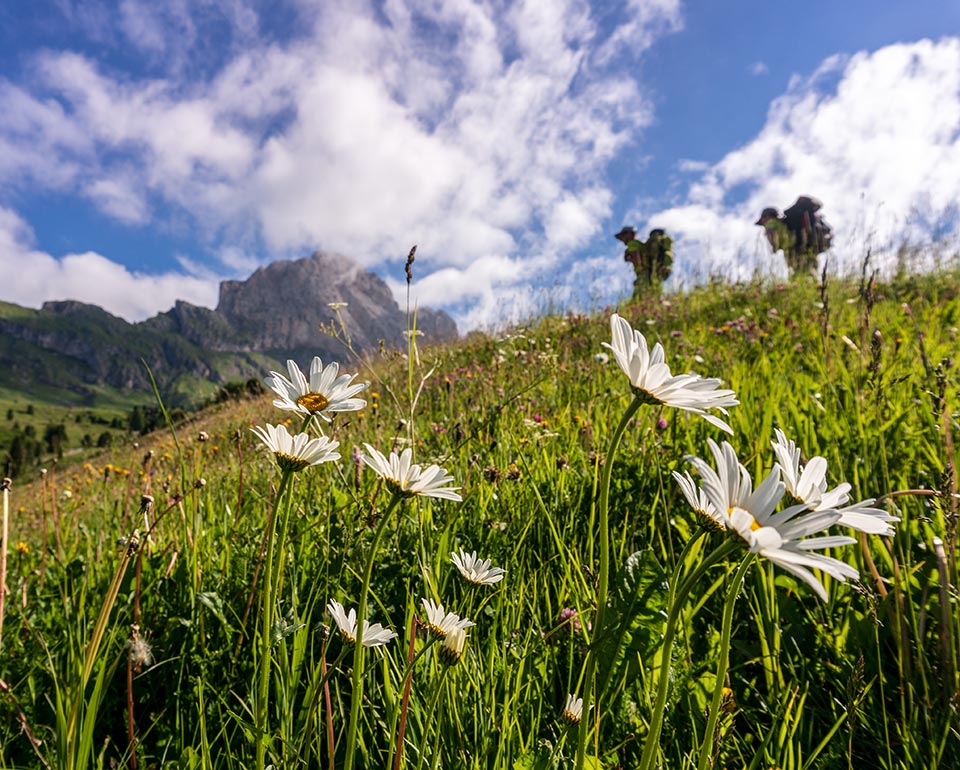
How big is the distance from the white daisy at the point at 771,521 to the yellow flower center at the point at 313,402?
0.64 metres

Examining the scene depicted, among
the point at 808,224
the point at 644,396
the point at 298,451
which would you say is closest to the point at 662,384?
the point at 644,396

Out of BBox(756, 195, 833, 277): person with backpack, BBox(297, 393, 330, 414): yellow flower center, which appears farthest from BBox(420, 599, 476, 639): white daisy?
BBox(756, 195, 833, 277): person with backpack

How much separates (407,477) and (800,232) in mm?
11423

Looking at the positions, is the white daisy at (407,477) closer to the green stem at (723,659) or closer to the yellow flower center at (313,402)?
the yellow flower center at (313,402)

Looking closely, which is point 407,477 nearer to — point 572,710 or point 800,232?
point 572,710

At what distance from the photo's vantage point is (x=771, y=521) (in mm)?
617

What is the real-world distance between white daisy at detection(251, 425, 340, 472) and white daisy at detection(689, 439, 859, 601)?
20.2 inches

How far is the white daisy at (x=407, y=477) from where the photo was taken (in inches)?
33.9

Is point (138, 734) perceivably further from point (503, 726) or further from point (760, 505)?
point (760, 505)

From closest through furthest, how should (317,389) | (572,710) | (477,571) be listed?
(572,710) < (317,389) < (477,571)

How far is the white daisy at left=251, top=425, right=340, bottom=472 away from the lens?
795 millimetres

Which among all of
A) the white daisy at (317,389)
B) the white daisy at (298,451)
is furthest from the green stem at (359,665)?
the white daisy at (317,389)

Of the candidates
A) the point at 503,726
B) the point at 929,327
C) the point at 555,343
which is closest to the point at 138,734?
the point at 503,726

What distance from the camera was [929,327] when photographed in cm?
394
